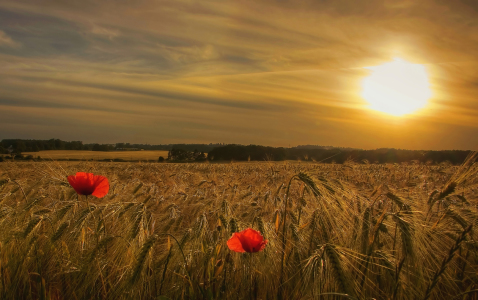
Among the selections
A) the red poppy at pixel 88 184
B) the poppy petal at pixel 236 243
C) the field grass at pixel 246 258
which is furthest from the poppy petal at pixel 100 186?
the poppy petal at pixel 236 243

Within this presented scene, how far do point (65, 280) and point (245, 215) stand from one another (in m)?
1.98

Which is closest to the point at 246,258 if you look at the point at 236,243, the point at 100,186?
the point at 236,243

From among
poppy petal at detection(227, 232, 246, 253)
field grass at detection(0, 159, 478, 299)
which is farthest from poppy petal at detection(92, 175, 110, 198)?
poppy petal at detection(227, 232, 246, 253)

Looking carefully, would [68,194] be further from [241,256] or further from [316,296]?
[316,296]

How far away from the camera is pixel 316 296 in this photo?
156 centimetres

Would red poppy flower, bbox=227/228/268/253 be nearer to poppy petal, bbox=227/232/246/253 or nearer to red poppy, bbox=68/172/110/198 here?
poppy petal, bbox=227/232/246/253

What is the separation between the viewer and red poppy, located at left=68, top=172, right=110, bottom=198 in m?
2.20

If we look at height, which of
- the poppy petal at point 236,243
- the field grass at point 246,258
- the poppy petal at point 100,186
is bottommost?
the field grass at point 246,258

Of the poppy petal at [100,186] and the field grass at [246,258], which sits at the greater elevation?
the poppy petal at [100,186]

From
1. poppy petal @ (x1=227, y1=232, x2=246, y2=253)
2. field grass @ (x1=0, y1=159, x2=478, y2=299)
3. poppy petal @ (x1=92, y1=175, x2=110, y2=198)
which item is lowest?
field grass @ (x1=0, y1=159, x2=478, y2=299)

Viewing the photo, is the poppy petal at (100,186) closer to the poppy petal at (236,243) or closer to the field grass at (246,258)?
the field grass at (246,258)

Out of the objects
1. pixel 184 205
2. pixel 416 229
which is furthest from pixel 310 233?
pixel 184 205

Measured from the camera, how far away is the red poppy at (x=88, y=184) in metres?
2.20

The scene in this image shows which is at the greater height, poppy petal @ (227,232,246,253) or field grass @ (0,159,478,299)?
poppy petal @ (227,232,246,253)
